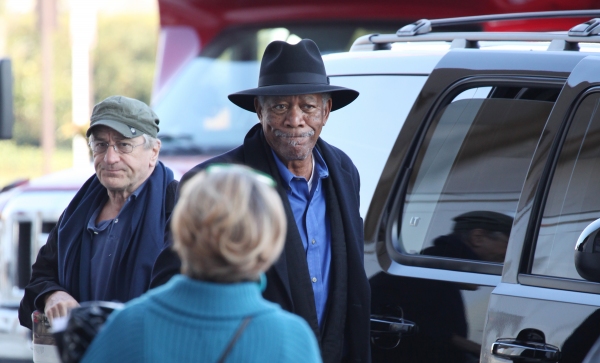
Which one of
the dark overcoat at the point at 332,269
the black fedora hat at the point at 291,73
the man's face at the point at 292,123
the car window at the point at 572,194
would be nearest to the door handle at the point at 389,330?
the dark overcoat at the point at 332,269

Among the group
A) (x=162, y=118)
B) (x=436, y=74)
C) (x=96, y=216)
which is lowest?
(x=162, y=118)

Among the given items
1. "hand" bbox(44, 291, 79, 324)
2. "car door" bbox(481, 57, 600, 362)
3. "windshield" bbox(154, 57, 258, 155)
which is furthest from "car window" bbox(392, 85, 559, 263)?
"windshield" bbox(154, 57, 258, 155)

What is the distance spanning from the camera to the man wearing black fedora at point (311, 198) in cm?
315

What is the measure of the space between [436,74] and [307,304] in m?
1.20

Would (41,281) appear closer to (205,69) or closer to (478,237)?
(478,237)

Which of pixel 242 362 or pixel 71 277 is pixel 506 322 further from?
pixel 71 277

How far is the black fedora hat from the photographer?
3.29m

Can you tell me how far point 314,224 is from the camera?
3.29 m

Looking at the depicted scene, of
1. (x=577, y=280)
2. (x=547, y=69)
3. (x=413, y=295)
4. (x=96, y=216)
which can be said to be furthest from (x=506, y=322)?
(x=96, y=216)

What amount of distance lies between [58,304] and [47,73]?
13.6 m

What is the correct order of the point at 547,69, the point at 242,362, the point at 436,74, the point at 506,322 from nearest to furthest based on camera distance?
the point at 242,362 < the point at 506,322 < the point at 547,69 < the point at 436,74

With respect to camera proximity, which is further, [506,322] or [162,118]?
[162,118]

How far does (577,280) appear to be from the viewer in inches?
122

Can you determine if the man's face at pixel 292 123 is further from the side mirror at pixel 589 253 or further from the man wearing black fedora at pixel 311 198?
the side mirror at pixel 589 253
